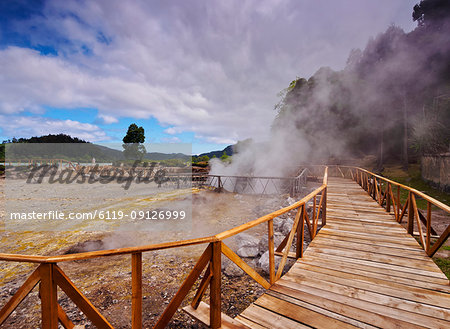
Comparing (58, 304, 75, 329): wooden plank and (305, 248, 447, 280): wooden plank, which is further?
(305, 248, 447, 280): wooden plank

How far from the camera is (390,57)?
2112cm

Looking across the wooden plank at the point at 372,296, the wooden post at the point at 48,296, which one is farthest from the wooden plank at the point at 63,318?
the wooden plank at the point at 372,296

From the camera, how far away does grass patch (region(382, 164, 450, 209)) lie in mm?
10734

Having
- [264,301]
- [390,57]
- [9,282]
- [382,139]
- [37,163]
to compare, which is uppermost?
[390,57]

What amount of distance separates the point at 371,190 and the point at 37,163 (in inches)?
1547

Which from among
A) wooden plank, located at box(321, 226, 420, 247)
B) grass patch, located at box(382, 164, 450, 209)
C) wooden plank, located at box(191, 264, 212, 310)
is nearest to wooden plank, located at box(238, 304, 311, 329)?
wooden plank, located at box(191, 264, 212, 310)

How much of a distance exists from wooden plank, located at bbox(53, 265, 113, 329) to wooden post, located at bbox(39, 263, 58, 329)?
0.04 m

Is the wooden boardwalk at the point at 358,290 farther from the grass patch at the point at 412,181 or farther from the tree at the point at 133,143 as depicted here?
the tree at the point at 133,143

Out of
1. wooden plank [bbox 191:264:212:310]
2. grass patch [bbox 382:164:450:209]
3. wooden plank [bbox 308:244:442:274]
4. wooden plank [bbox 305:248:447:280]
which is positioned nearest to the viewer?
wooden plank [bbox 191:264:212:310]

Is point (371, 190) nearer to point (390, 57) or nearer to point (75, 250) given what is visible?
point (75, 250)

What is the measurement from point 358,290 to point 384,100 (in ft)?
86.1

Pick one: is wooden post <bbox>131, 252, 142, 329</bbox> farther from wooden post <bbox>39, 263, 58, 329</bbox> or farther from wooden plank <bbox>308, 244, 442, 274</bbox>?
wooden plank <bbox>308, 244, 442, 274</bbox>

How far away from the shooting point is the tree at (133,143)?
37.8 metres

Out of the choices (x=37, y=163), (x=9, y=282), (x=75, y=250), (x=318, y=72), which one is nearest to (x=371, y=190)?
(x=75, y=250)
